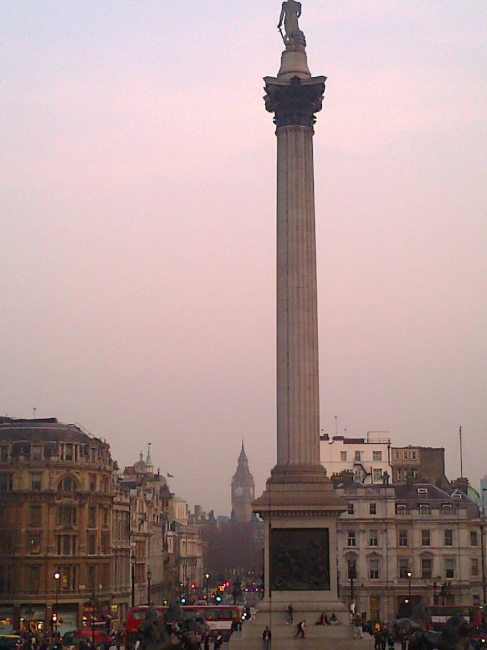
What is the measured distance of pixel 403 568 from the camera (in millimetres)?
98375

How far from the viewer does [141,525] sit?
376ft

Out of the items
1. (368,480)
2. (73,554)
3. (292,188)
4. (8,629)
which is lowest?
(8,629)

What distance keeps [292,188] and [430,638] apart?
28.2 metres

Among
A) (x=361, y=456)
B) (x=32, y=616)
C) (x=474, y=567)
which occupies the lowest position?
(x=32, y=616)

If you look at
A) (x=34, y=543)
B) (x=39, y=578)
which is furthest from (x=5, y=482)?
(x=39, y=578)

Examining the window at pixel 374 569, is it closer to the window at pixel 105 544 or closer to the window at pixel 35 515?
the window at pixel 105 544

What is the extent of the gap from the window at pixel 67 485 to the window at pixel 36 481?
1.63 metres

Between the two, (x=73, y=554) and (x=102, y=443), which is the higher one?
(x=102, y=443)

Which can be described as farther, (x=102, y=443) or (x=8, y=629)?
(x=102, y=443)

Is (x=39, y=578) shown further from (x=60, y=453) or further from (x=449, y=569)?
(x=449, y=569)

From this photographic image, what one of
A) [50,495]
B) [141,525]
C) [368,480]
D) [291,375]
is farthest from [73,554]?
[368,480]

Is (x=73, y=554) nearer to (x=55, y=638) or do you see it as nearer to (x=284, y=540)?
(x=55, y=638)

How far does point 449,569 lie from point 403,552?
14.1 ft

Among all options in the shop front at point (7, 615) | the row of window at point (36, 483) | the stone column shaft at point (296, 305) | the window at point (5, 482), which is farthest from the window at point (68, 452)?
the stone column shaft at point (296, 305)
